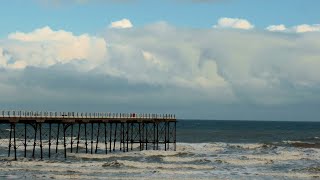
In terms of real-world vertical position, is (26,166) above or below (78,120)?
below

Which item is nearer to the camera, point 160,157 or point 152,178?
point 152,178

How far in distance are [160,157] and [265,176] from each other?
1951 centimetres

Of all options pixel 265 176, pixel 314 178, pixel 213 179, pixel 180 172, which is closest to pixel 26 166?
pixel 180 172

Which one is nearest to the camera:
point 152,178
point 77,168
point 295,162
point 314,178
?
point 152,178

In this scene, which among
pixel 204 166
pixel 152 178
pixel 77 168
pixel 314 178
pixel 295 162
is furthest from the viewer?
pixel 295 162

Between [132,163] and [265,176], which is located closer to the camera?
[265,176]

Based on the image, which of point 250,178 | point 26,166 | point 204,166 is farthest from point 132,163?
point 250,178

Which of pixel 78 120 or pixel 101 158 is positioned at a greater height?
pixel 78 120

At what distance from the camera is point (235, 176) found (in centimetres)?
4688

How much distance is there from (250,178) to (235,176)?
1.65 meters

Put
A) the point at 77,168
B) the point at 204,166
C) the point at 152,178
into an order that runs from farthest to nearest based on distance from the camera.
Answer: the point at 204,166 → the point at 77,168 → the point at 152,178

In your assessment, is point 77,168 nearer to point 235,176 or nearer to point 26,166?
point 26,166

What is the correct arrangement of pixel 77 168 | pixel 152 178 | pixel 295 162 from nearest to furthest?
pixel 152 178, pixel 77 168, pixel 295 162

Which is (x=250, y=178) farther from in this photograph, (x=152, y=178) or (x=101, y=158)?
(x=101, y=158)
